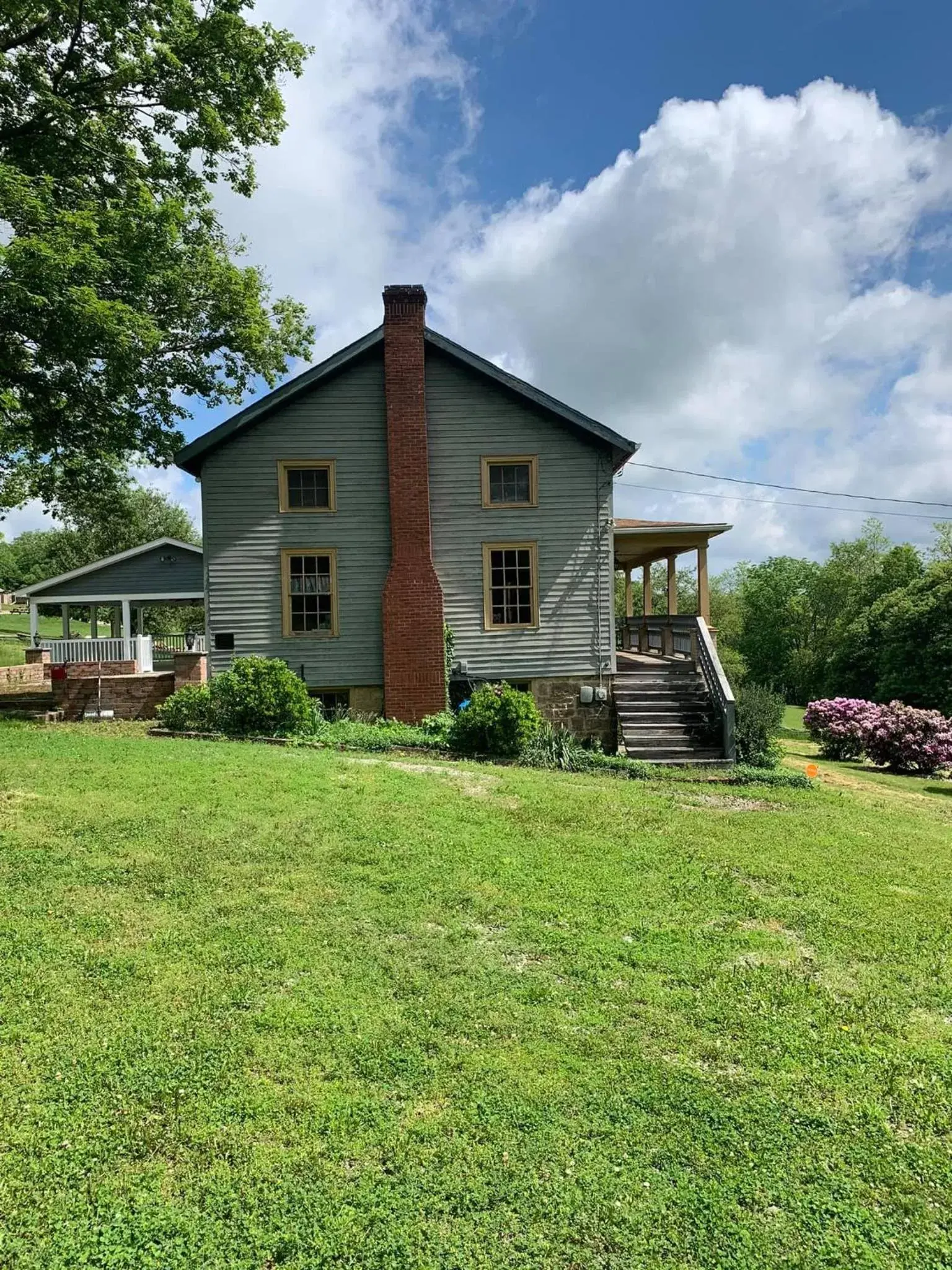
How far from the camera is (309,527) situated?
13789 mm

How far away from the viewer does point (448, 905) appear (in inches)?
208

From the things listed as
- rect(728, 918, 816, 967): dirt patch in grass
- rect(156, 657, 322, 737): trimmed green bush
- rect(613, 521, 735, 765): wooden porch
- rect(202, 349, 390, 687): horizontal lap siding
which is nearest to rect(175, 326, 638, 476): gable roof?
rect(202, 349, 390, 687): horizontal lap siding

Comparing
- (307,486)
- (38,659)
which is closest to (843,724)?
(307,486)

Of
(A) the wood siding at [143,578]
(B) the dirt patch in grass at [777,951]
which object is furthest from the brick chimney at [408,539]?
(A) the wood siding at [143,578]

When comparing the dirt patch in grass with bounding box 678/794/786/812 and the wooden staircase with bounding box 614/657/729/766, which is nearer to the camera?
the dirt patch in grass with bounding box 678/794/786/812

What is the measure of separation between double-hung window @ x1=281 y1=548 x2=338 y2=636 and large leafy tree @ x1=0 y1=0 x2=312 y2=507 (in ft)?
11.4

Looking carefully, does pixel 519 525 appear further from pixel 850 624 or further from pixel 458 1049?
pixel 850 624

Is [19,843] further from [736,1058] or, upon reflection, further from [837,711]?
[837,711]

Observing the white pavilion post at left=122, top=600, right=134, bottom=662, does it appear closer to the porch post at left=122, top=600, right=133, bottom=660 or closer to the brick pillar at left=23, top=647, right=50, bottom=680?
the porch post at left=122, top=600, right=133, bottom=660

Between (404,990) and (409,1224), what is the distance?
1.51m

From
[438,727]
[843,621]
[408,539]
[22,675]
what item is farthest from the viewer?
[843,621]

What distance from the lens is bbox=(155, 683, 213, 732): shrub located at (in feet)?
39.5

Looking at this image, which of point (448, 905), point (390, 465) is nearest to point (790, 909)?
point (448, 905)

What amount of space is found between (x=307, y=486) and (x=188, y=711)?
195 inches
